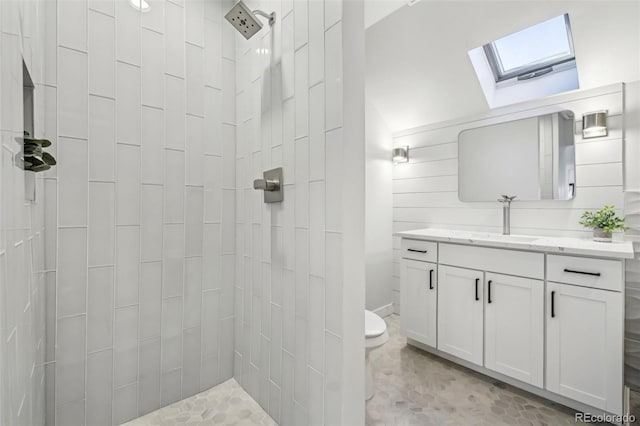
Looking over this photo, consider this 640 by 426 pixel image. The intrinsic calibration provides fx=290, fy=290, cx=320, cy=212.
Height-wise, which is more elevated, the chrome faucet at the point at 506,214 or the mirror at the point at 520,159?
the mirror at the point at 520,159

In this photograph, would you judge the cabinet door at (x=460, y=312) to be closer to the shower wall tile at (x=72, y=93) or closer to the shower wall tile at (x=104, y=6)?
the shower wall tile at (x=72, y=93)

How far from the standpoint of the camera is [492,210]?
249cm

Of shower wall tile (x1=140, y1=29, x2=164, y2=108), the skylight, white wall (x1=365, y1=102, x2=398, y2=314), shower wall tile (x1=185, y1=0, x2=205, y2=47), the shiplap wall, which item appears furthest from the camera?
white wall (x1=365, y1=102, x2=398, y2=314)

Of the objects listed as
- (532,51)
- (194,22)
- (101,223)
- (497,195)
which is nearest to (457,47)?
(532,51)

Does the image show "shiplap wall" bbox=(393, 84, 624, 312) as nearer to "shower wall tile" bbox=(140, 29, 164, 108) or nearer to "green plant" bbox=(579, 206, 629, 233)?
"green plant" bbox=(579, 206, 629, 233)

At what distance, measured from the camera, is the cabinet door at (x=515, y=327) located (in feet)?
5.78

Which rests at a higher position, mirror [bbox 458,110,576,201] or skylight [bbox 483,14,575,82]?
skylight [bbox 483,14,575,82]

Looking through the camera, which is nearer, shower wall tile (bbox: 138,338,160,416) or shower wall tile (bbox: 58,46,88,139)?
shower wall tile (bbox: 58,46,88,139)

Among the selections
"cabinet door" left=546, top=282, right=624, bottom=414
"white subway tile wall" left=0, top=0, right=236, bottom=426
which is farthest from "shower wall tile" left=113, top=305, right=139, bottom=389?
"cabinet door" left=546, top=282, right=624, bottom=414

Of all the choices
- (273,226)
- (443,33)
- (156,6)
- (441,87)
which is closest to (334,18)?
(273,226)

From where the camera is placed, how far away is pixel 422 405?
1733 millimetres

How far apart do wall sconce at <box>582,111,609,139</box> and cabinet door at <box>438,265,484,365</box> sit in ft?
3.97

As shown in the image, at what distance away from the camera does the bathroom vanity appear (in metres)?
1.54

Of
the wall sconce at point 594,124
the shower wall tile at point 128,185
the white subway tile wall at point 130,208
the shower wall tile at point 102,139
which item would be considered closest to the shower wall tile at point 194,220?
the white subway tile wall at point 130,208
